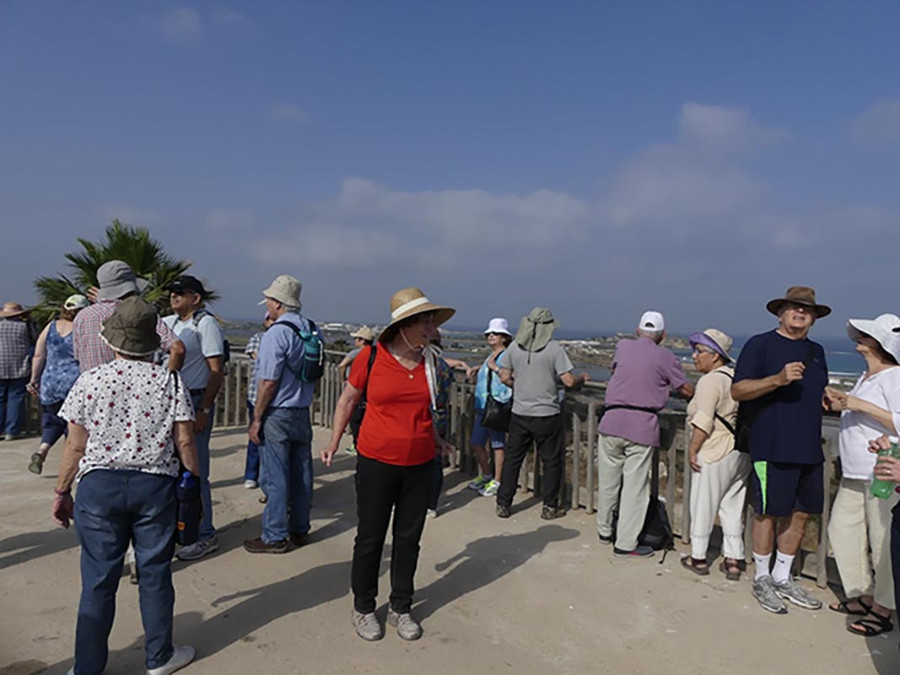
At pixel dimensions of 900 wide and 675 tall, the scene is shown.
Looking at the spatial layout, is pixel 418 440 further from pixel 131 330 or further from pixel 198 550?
pixel 198 550

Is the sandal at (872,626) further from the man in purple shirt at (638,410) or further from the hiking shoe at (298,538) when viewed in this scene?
the hiking shoe at (298,538)

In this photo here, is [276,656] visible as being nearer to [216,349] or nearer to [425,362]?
[425,362]

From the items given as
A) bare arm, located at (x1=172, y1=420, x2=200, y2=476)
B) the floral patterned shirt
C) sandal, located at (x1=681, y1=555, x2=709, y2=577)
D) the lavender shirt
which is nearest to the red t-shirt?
bare arm, located at (x1=172, y1=420, x2=200, y2=476)

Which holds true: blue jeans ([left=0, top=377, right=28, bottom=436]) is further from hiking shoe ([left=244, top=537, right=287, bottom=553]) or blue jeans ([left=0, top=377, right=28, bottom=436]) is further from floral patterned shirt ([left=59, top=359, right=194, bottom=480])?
floral patterned shirt ([left=59, top=359, right=194, bottom=480])

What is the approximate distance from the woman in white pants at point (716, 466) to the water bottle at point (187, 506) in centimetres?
323

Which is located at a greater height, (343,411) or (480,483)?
(343,411)

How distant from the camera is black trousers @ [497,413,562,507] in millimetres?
5305

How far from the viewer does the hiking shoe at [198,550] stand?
429 centimetres

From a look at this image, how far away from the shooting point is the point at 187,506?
3.22 meters

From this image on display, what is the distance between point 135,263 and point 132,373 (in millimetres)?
9266

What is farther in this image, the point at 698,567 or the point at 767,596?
the point at 698,567

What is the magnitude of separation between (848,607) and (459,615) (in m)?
2.39

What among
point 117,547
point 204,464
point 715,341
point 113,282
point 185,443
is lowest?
point 204,464

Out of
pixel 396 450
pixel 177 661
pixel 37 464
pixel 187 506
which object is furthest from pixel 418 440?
pixel 37 464
